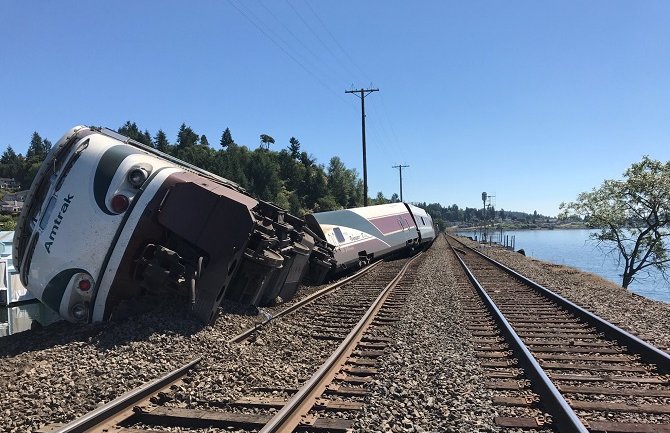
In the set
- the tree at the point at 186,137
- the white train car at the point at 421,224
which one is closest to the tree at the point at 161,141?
the tree at the point at 186,137

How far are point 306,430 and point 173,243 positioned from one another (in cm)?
437

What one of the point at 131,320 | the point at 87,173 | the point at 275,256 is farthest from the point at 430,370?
the point at 87,173

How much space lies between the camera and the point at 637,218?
33.5m

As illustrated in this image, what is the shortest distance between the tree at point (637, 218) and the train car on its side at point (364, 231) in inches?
594

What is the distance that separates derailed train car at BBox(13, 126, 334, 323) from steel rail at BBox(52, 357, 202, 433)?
202 centimetres

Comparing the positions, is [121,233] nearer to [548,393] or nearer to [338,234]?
[548,393]

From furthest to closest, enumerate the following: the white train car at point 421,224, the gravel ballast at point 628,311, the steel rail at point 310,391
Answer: the white train car at point 421,224 → the gravel ballast at point 628,311 → the steel rail at point 310,391

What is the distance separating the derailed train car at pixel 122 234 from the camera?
23.3 feet

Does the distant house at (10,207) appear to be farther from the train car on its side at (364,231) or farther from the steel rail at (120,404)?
the steel rail at (120,404)

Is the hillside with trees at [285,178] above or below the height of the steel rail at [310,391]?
above

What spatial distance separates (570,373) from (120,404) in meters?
4.82

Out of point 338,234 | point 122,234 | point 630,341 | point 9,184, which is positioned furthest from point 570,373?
point 9,184

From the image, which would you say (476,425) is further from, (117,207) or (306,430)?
(117,207)

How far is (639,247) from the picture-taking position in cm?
3291
